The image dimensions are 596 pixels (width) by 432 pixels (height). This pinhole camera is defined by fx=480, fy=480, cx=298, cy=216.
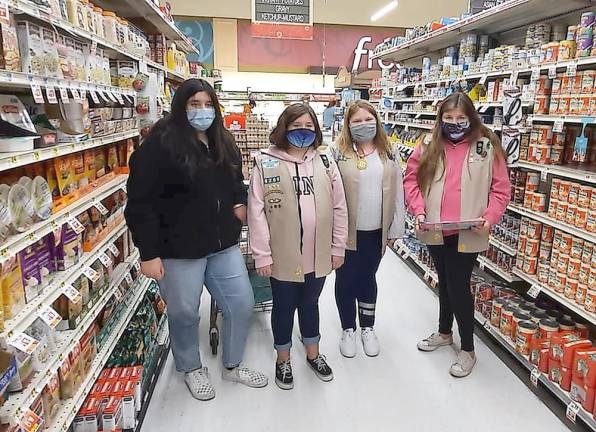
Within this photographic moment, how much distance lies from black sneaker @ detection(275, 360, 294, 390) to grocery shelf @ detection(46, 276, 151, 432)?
928 mm

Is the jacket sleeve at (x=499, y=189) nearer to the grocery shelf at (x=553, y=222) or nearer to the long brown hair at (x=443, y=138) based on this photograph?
the long brown hair at (x=443, y=138)

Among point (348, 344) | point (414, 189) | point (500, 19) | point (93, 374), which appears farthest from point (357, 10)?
point (93, 374)

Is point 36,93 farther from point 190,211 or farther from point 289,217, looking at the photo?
→ point 289,217

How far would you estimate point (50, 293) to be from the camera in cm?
178

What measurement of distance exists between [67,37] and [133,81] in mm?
1023

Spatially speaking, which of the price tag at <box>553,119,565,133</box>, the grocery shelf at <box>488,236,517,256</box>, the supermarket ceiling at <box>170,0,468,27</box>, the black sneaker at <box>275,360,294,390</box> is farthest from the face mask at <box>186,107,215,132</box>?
the supermarket ceiling at <box>170,0,468,27</box>

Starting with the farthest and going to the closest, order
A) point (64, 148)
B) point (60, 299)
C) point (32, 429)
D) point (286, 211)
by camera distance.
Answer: point (286, 211)
point (60, 299)
point (64, 148)
point (32, 429)

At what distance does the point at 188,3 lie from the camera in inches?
456

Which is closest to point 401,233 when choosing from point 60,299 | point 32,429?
point 60,299

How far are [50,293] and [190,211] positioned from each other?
0.75 metres

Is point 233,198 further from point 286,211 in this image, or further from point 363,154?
point 363,154

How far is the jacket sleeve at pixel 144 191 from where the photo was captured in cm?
221

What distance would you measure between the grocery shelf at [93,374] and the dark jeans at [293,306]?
0.85m

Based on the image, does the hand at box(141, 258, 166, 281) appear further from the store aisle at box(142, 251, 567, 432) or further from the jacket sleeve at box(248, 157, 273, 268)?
the store aisle at box(142, 251, 567, 432)
